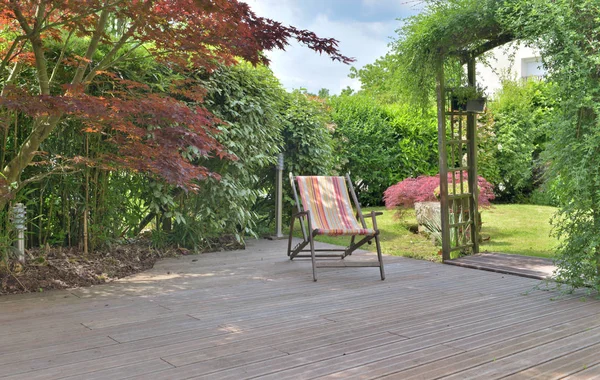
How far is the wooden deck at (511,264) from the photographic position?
4406 mm

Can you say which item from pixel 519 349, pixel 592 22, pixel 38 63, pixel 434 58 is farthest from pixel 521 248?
pixel 38 63

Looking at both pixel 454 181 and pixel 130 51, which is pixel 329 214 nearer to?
pixel 454 181

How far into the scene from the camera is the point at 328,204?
494cm

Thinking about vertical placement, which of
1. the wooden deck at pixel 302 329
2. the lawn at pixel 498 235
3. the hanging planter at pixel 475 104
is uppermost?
the hanging planter at pixel 475 104

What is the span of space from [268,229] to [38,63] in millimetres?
4193

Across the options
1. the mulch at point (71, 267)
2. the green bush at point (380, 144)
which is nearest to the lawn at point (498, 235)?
the green bush at point (380, 144)

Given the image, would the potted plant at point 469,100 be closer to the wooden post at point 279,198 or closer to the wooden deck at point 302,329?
the wooden deck at point 302,329

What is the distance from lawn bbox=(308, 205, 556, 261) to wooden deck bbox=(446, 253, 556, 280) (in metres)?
Result: 0.23

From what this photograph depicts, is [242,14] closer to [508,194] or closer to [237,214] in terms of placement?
[237,214]

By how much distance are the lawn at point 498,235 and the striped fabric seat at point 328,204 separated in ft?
3.33

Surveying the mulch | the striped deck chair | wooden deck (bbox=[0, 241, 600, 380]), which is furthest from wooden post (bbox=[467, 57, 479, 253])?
the mulch

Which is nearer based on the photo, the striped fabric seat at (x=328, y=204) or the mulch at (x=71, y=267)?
the mulch at (x=71, y=267)

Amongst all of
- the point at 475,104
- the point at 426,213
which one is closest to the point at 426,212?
the point at 426,213

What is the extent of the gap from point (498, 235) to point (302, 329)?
495cm
